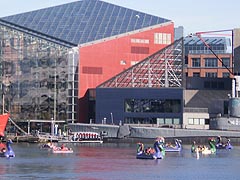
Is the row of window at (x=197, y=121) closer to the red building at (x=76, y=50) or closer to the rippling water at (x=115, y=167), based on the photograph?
the red building at (x=76, y=50)

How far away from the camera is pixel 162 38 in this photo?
630ft

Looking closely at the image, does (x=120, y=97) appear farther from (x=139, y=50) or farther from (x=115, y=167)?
(x=115, y=167)

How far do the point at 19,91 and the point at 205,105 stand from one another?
42382 millimetres

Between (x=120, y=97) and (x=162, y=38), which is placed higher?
(x=162, y=38)

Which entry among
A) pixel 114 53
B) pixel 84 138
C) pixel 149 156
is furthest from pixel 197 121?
pixel 149 156

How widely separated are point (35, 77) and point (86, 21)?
17.6 metres

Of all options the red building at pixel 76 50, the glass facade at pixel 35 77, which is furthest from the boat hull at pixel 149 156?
the glass facade at pixel 35 77

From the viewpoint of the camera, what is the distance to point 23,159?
339 ft

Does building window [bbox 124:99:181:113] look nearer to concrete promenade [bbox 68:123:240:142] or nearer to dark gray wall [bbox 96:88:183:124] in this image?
dark gray wall [bbox 96:88:183:124]

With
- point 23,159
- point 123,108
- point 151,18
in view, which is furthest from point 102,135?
point 23,159

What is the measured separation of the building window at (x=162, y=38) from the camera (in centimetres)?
19125

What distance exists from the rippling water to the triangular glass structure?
6207 cm

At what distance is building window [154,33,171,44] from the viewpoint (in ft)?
627

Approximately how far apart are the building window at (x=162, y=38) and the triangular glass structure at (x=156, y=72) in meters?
8.35
